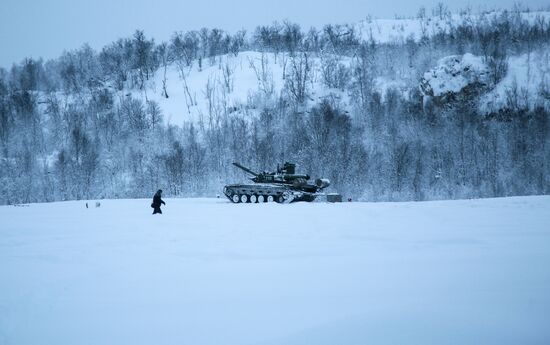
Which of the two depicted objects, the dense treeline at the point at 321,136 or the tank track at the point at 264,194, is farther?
the dense treeline at the point at 321,136

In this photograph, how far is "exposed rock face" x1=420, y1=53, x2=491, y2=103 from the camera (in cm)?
4153

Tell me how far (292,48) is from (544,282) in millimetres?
63399

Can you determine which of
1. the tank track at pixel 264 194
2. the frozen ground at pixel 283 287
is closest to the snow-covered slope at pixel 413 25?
the tank track at pixel 264 194

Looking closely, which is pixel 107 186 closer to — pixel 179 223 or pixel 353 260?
pixel 179 223

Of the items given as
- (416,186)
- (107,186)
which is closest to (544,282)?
(416,186)

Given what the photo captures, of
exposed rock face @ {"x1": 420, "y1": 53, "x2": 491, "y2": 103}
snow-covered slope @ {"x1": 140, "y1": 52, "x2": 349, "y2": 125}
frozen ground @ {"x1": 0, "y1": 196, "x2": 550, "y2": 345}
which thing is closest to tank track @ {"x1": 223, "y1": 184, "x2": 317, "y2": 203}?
frozen ground @ {"x1": 0, "y1": 196, "x2": 550, "y2": 345}

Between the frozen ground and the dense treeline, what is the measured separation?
22.2 m

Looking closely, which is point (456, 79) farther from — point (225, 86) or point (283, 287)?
point (283, 287)

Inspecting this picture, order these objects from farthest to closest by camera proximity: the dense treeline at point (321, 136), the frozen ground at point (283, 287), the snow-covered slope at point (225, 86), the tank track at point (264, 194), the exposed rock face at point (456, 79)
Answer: the snow-covered slope at point (225, 86) < the exposed rock face at point (456, 79) < the dense treeline at point (321, 136) < the tank track at point (264, 194) < the frozen ground at point (283, 287)

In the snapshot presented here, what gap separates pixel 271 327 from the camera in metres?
4.13

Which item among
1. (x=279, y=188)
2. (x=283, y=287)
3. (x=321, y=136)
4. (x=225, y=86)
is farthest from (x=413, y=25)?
(x=283, y=287)

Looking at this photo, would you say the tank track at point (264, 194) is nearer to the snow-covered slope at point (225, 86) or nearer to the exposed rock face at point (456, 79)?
the snow-covered slope at point (225, 86)

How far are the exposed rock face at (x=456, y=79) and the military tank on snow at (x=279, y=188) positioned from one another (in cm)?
2547

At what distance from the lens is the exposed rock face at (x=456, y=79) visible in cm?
4153
